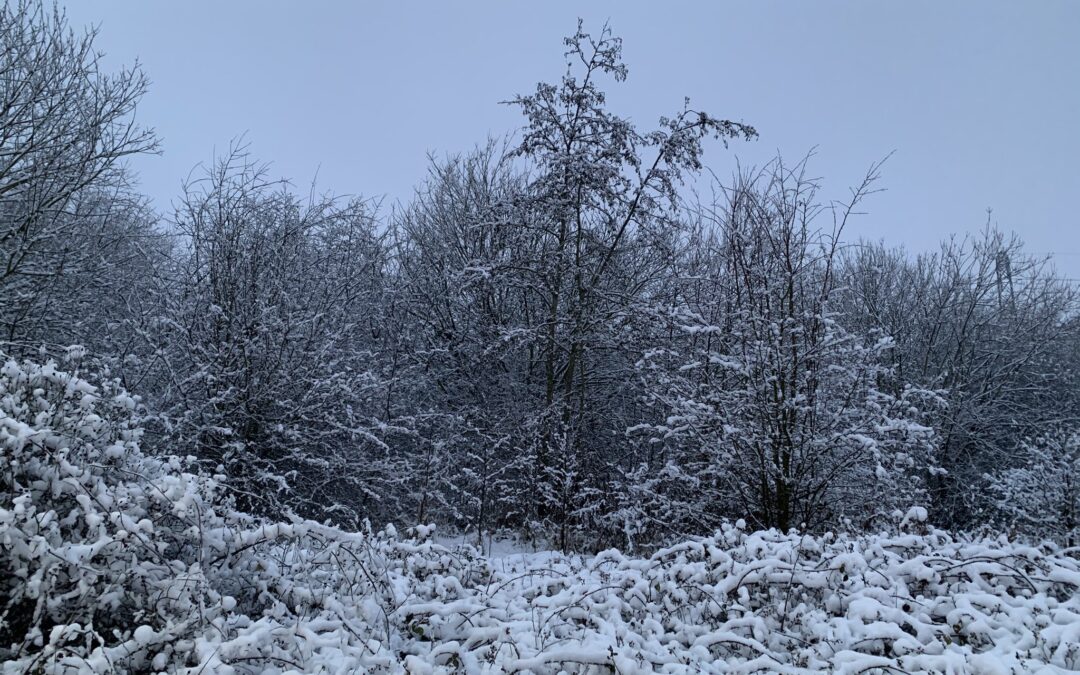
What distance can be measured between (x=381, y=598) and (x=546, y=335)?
7.87 m

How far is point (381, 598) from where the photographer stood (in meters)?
4.00

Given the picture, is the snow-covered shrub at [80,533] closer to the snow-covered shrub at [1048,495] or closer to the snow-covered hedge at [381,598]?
the snow-covered hedge at [381,598]

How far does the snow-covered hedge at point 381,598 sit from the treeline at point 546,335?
1.95 m

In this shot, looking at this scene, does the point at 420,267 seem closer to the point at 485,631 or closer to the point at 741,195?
the point at 741,195

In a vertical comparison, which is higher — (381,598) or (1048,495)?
(1048,495)

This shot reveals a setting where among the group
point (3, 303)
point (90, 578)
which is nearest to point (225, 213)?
point (3, 303)

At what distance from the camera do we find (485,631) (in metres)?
3.50

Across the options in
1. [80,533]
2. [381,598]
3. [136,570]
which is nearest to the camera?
[136,570]

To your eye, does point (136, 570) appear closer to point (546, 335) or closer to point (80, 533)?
point (80, 533)

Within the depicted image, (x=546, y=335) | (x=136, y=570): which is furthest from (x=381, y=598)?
(x=546, y=335)

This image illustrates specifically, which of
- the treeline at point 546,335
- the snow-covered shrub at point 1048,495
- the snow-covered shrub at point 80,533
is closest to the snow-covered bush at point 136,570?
the snow-covered shrub at point 80,533

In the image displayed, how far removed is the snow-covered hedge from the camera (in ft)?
9.54

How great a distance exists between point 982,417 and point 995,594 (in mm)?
10314

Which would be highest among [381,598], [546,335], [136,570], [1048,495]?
[546,335]
